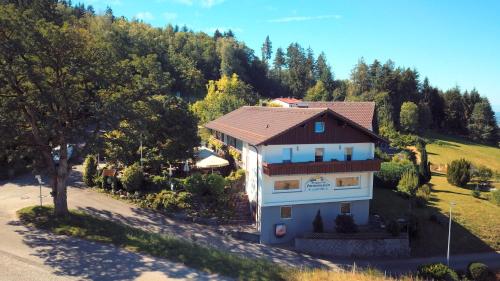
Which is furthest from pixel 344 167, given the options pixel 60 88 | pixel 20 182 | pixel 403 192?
pixel 20 182

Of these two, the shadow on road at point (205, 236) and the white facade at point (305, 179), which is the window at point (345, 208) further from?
the shadow on road at point (205, 236)

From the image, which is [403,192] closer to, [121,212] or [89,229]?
[121,212]

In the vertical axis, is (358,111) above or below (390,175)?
above

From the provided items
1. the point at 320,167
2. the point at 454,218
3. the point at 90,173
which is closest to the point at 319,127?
the point at 320,167

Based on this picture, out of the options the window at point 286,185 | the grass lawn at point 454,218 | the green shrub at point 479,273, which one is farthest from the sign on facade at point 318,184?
the green shrub at point 479,273

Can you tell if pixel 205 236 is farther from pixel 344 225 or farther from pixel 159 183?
pixel 344 225
